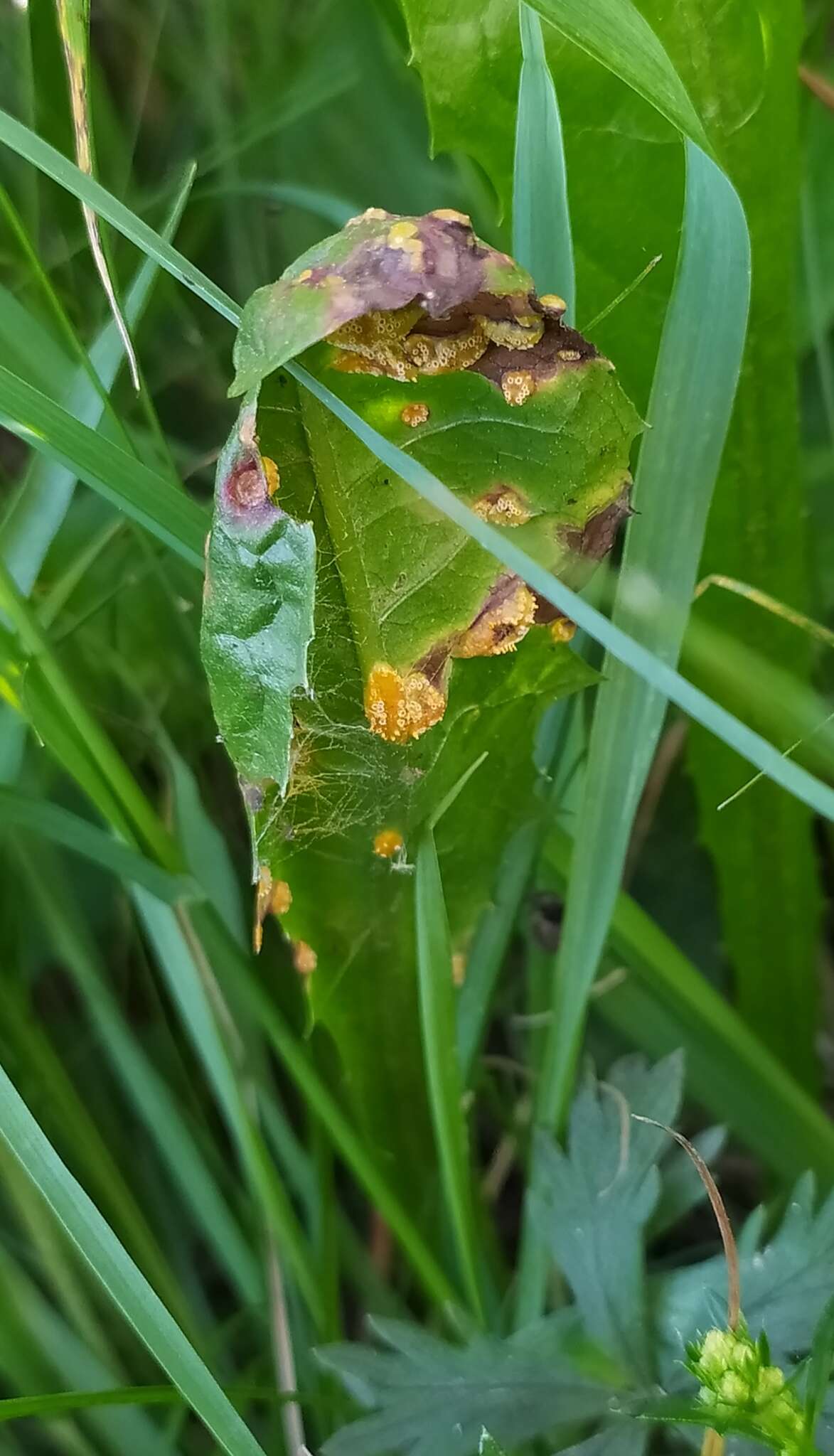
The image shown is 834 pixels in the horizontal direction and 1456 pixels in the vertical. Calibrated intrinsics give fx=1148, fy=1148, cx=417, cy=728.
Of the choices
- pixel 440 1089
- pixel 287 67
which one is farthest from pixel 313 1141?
pixel 287 67

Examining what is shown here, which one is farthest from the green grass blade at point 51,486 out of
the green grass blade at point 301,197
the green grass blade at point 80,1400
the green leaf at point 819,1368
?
the green leaf at point 819,1368

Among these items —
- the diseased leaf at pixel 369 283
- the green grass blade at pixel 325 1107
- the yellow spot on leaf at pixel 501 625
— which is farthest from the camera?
the green grass blade at pixel 325 1107

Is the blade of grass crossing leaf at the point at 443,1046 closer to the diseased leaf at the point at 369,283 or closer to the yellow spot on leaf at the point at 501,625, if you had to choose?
the yellow spot on leaf at the point at 501,625

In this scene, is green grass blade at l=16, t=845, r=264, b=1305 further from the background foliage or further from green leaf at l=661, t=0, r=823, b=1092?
green leaf at l=661, t=0, r=823, b=1092

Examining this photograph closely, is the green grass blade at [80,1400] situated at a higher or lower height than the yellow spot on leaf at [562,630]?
lower

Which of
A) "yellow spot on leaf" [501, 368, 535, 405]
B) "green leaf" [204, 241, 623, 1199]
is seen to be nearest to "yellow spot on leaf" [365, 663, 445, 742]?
"green leaf" [204, 241, 623, 1199]

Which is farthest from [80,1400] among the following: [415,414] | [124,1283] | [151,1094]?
[415,414]
